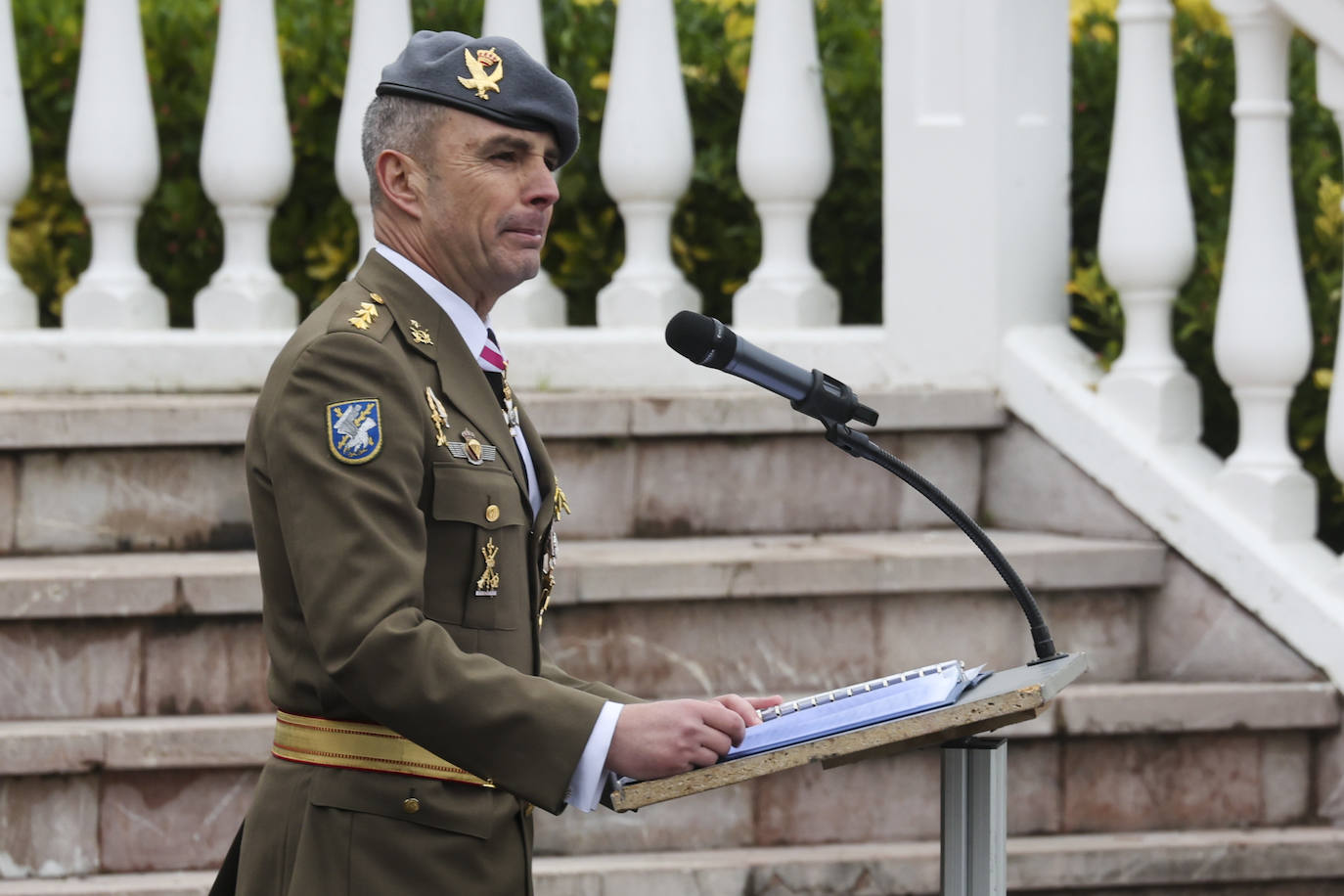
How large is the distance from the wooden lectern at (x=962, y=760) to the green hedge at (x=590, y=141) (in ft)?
8.62

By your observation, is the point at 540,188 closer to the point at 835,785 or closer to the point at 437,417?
the point at 437,417

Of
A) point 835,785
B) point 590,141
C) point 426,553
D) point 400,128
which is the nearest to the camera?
point 426,553

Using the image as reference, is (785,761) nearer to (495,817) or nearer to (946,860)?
(946,860)

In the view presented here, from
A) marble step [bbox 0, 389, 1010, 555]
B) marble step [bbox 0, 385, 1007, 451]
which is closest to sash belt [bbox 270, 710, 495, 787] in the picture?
marble step [bbox 0, 385, 1007, 451]

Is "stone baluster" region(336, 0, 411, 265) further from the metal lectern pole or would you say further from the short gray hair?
the metal lectern pole

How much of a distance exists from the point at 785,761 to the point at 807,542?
2.19 metres

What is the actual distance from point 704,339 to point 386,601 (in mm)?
424

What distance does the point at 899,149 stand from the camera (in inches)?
169

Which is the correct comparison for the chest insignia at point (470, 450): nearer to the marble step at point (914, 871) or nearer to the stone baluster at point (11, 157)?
the marble step at point (914, 871)

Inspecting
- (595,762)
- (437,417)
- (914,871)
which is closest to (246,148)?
(914,871)

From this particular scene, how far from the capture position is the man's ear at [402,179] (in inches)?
80.0

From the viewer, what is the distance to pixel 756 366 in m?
1.90

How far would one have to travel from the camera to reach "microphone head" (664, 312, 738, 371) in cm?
189

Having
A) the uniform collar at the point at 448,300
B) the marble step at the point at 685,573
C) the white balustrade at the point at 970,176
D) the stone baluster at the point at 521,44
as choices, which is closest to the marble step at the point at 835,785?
the marble step at the point at 685,573
